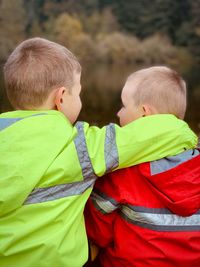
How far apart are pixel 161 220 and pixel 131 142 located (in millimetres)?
288

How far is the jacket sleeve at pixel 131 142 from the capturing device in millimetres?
1346

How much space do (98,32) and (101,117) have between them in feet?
67.3

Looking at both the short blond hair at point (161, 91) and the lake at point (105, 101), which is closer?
the short blond hair at point (161, 91)

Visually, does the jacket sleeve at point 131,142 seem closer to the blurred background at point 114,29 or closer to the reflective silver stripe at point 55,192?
the reflective silver stripe at point 55,192

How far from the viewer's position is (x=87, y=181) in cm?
137

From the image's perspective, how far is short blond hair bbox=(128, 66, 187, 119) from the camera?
62.2 inches

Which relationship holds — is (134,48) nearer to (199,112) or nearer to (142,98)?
(199,112)

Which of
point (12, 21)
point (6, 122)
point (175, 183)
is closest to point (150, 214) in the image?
point (175, 183)

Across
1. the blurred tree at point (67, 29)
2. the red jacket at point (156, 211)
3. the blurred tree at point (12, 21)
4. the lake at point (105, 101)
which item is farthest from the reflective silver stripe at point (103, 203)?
the blurred tree at point (67, 29)

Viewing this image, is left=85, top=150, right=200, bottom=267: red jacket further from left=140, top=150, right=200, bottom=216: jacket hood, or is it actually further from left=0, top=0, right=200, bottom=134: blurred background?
left=0, top=0, right=200, bottom=134: blurred background

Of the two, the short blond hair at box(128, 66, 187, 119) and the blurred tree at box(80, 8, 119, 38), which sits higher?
the short blond hair at box(128, 66, 187, 119)

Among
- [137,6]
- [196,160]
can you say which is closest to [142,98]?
[196,160]

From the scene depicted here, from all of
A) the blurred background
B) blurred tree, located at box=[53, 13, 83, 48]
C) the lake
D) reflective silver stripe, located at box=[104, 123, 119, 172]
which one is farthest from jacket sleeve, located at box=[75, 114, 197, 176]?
blurred tree, located at box=[53, 13, 83, 48]

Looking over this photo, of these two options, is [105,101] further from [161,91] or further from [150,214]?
[150,214]
